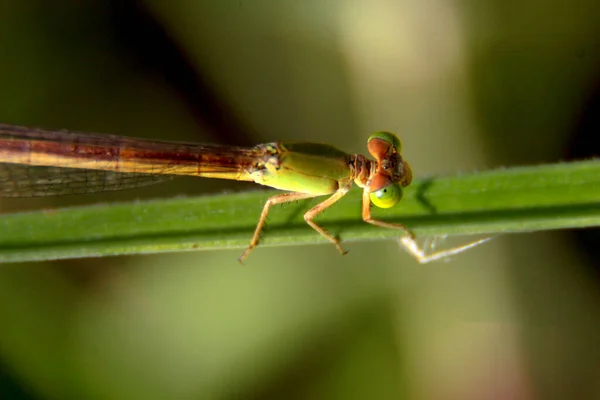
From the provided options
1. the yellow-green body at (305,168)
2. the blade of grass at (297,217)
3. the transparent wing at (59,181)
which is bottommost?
the blade of grass at (297,217)

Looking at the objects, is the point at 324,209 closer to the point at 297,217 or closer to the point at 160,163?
the point at 297,217

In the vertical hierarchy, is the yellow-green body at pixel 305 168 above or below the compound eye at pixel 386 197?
above

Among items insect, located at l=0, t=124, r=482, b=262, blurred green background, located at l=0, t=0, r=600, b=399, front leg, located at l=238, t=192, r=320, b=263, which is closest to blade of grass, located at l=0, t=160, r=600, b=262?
front leg, located at l=238, t=192, r=320, b=263

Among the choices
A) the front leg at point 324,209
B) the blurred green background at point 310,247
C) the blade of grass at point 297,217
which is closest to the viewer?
the blade of grass at point 297,217

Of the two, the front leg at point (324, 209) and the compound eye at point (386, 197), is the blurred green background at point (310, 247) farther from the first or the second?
the compound eye at point (386, 197)

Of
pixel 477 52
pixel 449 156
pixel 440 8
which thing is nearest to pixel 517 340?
pixel 449 156

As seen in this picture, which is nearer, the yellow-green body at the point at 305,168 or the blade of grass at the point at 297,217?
the blade of grass at the point at 297,217

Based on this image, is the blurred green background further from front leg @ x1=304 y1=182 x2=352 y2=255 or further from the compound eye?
the compound eye

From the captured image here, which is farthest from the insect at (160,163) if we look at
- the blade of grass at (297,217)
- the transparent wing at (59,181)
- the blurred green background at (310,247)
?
the blade of grass at (297,217)

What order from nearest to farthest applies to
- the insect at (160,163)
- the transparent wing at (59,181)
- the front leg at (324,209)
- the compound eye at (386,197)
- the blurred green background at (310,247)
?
the front leg at (324,209) < the compound eye at (386,197) < the blurred green background at (310,247) < the insect at (160,163) < the transparent wing at (59,181)
